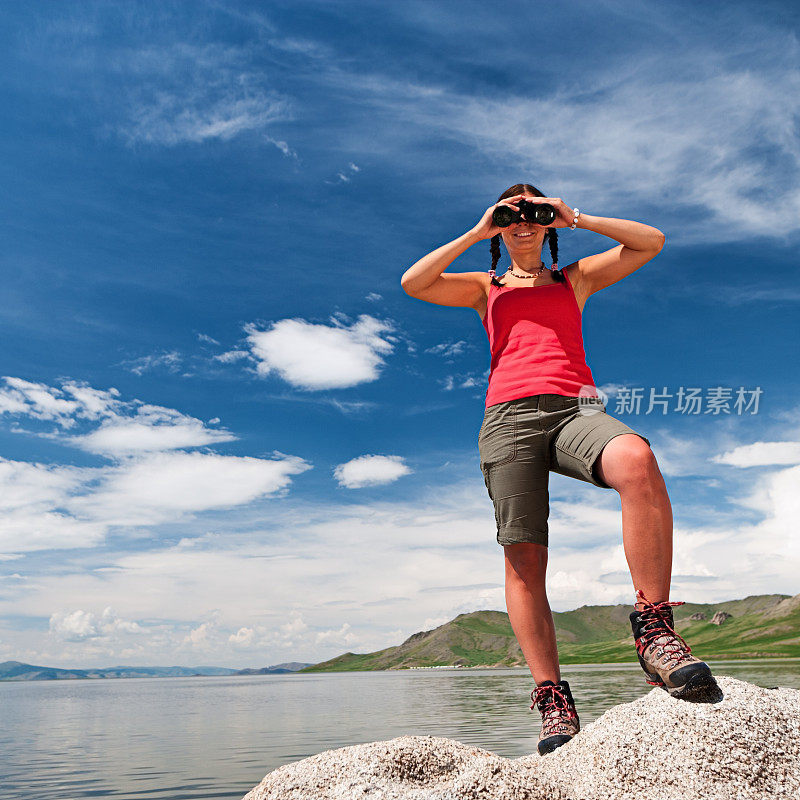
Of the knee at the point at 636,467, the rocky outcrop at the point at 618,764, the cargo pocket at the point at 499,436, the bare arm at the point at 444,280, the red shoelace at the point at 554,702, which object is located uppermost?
the bare arm at the point at 444,280

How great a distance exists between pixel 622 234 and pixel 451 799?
4482 mm

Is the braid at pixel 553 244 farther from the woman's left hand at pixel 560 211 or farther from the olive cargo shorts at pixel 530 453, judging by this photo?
the olive cargo shorts at pixel 530 453

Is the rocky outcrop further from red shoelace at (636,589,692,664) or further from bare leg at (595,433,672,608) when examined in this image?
bare leg at (595,433,672,608)

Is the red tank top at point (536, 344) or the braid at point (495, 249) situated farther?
the braid at point (495, 249)

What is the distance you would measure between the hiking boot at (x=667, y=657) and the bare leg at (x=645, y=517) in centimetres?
10

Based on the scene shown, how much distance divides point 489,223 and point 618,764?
4378 millimetres

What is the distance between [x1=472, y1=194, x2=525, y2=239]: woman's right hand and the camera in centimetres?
592

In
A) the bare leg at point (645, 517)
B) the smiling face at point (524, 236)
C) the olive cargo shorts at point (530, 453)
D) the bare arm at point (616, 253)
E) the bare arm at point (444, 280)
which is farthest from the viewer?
the smiling face at point (524, 236)

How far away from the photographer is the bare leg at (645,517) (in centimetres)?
479

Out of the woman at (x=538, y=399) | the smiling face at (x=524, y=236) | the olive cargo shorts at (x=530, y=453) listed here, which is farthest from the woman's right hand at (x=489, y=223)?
the olive cargo shorts at (x=530, y=453)

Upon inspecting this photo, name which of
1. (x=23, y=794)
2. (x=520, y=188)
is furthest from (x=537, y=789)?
(x=23, y=794)

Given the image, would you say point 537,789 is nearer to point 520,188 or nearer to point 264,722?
point 520,188

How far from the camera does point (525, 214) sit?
5953 mm

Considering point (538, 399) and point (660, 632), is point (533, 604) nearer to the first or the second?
point (660, 632)
